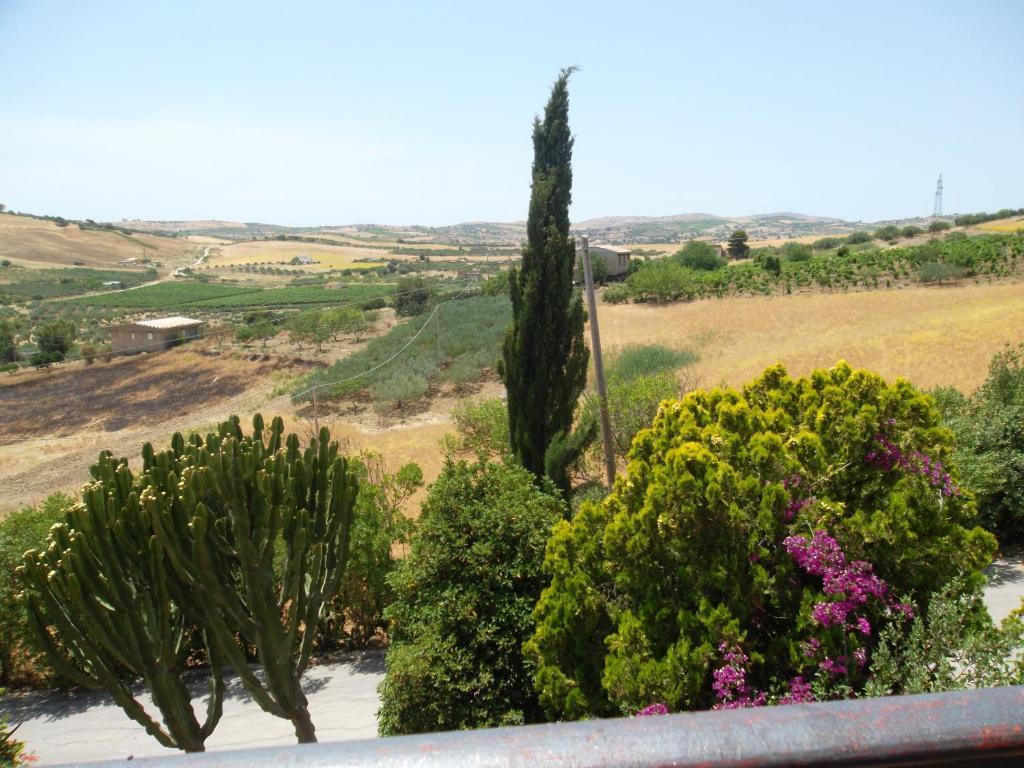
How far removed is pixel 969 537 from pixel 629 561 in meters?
2.81

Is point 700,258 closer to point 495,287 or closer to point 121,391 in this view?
point 495,287

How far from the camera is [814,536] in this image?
5371 millimetres

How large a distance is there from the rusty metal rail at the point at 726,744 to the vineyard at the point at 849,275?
3991 centimetres

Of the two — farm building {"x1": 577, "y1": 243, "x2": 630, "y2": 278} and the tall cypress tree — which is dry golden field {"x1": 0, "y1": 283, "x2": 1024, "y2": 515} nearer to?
the tall cypress tree

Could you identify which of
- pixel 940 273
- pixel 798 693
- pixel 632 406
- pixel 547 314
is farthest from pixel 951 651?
pixel 940 273

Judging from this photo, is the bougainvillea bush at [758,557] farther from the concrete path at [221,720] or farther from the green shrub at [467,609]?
the concrete path at [221,720]

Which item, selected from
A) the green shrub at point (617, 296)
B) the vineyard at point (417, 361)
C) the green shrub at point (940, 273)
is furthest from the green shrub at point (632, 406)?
the green shrub at point (940, 273)

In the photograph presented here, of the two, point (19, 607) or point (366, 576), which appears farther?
point (366, 576)

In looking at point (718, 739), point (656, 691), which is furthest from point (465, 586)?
point (718, 739)

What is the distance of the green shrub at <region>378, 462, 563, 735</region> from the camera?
699cm

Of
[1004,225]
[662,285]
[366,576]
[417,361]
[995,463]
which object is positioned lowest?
[366,576]

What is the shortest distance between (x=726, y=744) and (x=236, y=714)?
10145 mm

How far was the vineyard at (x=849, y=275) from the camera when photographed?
36750 millimetres

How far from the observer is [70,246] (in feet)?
304
